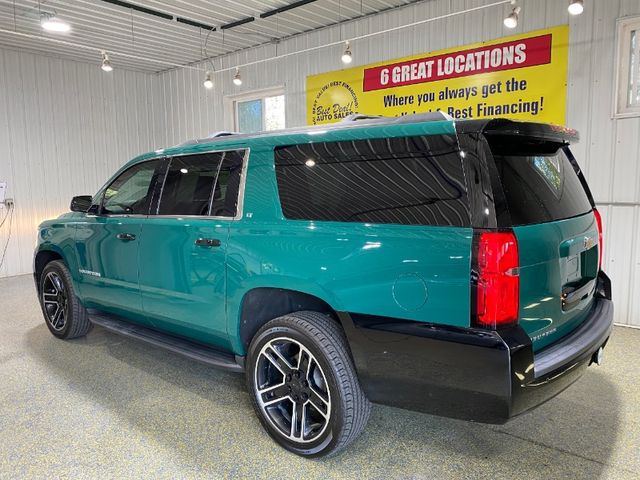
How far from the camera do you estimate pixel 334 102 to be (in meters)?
6.18

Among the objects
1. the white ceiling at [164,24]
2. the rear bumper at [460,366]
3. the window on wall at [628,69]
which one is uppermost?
the white ceiling at [164,24]

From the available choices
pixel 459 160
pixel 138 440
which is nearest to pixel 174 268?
pixel 138 440

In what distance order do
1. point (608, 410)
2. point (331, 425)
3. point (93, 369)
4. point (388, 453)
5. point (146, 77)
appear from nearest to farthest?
point (331, 425) < point (388, 453) < point (608, 410) < point (93, 369) < point (146, 77)

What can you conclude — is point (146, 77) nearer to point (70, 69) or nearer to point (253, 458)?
point (70, 69)

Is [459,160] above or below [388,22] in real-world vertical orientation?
below

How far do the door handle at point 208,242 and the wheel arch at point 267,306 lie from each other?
0.34m

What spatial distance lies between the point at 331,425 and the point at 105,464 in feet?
3.68

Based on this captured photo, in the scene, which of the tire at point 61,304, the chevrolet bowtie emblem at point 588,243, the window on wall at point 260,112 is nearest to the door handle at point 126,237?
the tire at point 61,304

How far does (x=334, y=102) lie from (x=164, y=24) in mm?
A: 2379

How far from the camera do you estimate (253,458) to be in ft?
7.75

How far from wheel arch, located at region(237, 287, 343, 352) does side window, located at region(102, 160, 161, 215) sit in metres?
1.13

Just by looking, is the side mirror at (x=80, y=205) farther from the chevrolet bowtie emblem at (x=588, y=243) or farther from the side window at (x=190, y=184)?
the chevrolet bowtie emblem at (x=588, y=243)

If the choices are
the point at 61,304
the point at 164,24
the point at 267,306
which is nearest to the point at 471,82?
the point at 267,306

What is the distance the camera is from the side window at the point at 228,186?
264 centimetres
